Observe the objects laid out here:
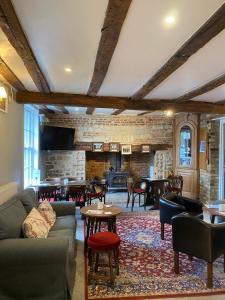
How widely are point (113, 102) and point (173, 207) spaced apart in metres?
2.18

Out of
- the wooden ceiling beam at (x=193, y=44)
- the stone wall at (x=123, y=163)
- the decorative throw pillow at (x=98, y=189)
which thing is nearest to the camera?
the wooden ceiling beam at (x=193, y=44)

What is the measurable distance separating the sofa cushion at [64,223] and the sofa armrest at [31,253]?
3.07 feet

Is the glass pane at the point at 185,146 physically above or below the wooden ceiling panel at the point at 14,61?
below

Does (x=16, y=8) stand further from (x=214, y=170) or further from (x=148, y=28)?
(x=214, y=170)

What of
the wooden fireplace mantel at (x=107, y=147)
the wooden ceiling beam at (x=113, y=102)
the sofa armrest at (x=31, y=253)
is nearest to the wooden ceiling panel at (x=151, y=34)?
the wooden ceiling beam at (x=113, y=102)

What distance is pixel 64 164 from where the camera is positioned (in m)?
7.50

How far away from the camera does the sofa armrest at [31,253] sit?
2.33 metres

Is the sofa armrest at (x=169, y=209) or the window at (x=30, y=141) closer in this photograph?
the sofa armrest at (x=169, y=209)

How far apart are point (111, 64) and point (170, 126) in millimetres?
5355

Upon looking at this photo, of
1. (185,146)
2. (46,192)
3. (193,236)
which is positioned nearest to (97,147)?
(185,146)

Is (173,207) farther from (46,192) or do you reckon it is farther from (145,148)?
(145,148)

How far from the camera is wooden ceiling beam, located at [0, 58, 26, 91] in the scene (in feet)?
10.1

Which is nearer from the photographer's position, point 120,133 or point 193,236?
point 193,236

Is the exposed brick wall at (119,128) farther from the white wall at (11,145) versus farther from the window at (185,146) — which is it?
the white wall at (11,145)
